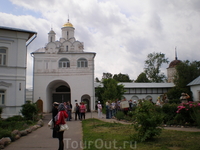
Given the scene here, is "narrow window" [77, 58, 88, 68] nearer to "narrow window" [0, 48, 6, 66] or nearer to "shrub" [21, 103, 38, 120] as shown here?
"narrow window" [0, 48, 6, 66]

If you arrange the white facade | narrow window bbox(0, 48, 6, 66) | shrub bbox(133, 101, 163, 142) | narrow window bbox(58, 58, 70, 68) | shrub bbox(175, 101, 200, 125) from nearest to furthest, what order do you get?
shrub bbox(133, 101, 163, 142) < shrub bbox(175, 101, 200, 125) < the white facade < narrow window bbox(0, 48, 6, 66) < narrow window bbox(58, 58, 70, 68)

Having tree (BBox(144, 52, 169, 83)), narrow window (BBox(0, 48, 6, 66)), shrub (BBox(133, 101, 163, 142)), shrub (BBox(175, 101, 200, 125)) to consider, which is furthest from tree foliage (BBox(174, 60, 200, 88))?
shrub (BBox(133, 101, 163, 142))

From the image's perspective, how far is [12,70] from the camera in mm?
21375

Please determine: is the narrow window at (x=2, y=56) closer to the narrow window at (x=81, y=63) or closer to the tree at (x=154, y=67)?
the narrow window at (x=81, y=63)

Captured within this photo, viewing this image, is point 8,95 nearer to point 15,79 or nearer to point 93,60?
point 15,79

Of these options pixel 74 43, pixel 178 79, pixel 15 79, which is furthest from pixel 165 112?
pixel 178 79

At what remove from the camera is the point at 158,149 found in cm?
823

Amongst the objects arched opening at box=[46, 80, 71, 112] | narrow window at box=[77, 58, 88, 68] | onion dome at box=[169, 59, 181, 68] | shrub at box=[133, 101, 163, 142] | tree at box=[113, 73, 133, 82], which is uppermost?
onion dome at box=[169, 59, 181, 68]

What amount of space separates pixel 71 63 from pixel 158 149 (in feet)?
97.6

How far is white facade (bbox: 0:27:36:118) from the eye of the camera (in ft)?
68.8

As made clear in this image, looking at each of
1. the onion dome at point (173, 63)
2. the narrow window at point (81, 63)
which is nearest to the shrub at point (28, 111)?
the narrow window at point (81, 63)

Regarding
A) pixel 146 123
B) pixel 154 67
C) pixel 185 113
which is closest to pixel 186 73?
pixel 154 67

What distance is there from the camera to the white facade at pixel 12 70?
20984 millimetres

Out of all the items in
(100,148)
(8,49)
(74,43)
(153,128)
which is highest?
(74,43)
